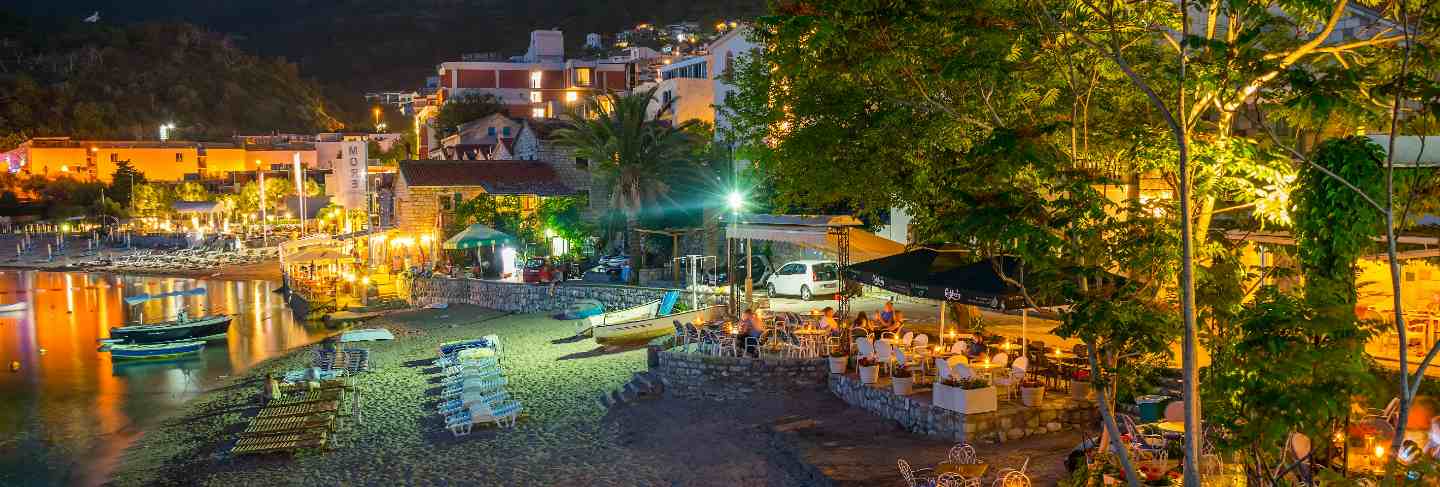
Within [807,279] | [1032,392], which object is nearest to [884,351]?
[1032,392]

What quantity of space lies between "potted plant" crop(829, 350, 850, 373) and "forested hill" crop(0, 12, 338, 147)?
118046 millimetres

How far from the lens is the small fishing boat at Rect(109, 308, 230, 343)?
32000 mm

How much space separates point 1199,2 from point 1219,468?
503 cm

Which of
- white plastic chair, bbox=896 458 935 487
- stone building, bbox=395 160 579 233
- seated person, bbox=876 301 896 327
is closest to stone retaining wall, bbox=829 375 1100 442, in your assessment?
white plastic chair, bbox=896 458 935 487

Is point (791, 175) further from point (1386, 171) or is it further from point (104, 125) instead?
point (104, 125)

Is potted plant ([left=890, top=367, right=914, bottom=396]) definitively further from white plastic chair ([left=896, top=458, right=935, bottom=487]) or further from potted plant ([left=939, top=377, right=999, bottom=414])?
white plastic chair ([left=896, top=458, right=935, bottom=487])

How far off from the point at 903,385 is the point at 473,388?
32.4 feet

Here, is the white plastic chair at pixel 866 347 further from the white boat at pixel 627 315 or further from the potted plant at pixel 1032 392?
the white boat at pixel 627 315

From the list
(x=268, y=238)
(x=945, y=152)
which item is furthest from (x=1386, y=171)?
(x=268, y=238)

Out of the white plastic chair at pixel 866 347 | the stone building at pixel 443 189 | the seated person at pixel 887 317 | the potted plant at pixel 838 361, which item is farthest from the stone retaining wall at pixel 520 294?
the white plastic chair at pixel 866 347

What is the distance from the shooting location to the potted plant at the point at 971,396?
14.0m

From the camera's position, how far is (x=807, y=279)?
28594 mm

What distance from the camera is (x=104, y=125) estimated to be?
119 metres

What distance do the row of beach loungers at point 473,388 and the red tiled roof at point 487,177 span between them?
71.6 feet
